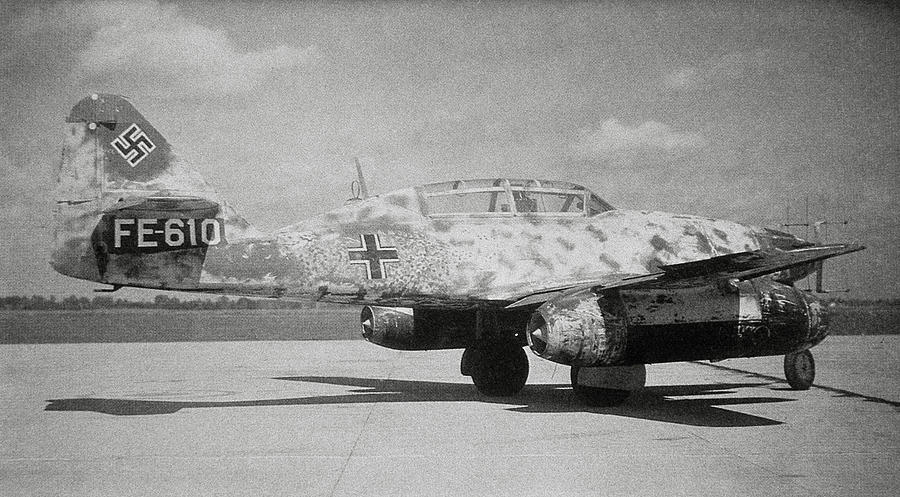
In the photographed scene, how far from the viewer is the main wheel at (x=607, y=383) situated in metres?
11.2

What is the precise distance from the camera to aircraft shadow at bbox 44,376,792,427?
419 inches

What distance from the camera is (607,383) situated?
441 inches

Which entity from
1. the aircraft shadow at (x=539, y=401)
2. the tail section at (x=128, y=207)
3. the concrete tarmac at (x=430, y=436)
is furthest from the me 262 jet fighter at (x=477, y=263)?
the concrete tarmac at (x=430, y=436)

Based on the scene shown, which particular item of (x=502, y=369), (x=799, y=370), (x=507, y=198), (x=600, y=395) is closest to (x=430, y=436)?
(x=600, y=395)

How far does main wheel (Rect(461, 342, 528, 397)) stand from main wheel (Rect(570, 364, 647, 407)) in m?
1.44

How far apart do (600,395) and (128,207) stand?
22.1 feet

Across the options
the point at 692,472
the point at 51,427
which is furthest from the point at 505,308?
the point at 51,427

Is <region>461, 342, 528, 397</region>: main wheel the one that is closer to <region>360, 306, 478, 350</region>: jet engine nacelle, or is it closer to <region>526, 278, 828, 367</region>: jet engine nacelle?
<region>360, 306, 478, 350</region>: jet engine nacelle

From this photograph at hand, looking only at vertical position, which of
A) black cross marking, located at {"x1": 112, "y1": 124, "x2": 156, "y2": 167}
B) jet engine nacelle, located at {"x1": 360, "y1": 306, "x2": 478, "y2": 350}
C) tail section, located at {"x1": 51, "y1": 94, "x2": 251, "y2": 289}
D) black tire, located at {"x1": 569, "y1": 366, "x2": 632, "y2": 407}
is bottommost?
black tire, located at {"x1": 569, "y1": 366, "x2": 632, "y2": 407}

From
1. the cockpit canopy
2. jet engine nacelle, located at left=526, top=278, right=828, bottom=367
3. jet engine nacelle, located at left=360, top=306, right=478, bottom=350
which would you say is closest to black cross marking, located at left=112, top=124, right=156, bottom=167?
the cockpit canopy

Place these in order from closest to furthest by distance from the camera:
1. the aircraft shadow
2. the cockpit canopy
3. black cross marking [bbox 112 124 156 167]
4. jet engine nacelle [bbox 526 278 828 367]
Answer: jet engine nacelle [bbox 526 278 828 367] → black cross marking [bbox 112 124 156 167] → the aircraft shadow → the cockpit canopy

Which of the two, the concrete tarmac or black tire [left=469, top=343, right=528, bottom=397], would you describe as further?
black tire [left=469, top=343, right=528, bottom=397]

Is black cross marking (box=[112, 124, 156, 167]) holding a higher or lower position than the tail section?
higher

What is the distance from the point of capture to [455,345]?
13.3 meters
